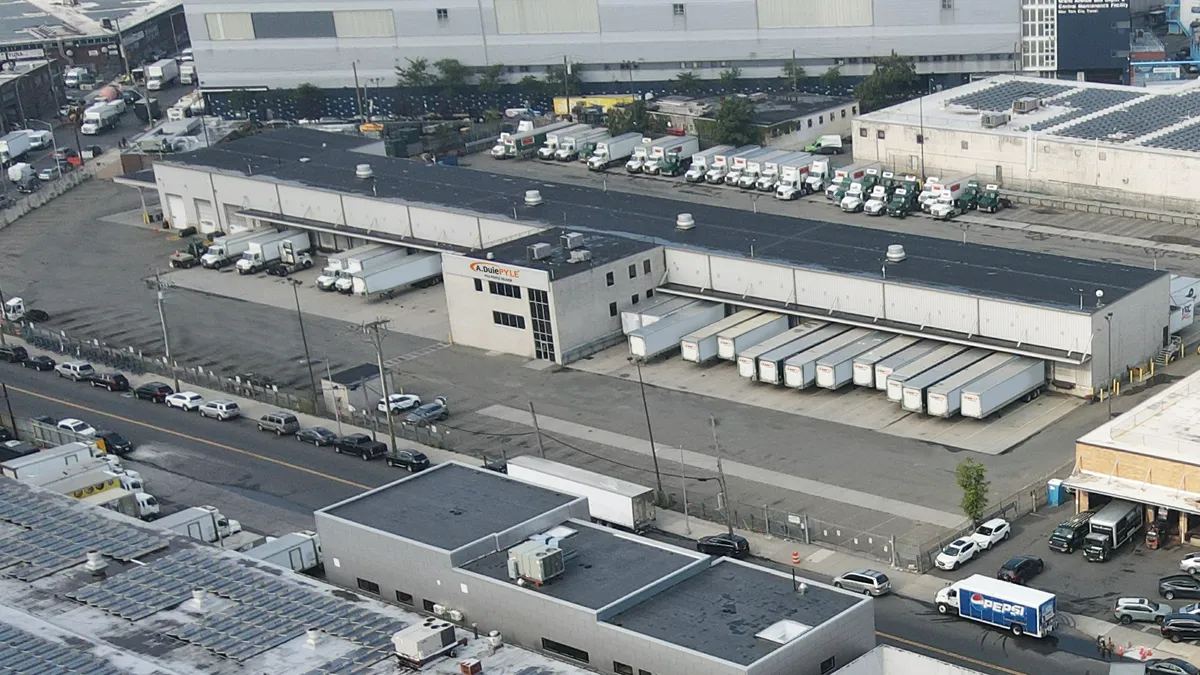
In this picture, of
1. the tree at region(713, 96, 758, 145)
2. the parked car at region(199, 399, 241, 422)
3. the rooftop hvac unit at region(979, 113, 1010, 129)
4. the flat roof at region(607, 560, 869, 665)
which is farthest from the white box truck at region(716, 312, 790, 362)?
the tree at region(713, 96, 758, 145)

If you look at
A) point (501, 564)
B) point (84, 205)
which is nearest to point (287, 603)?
point (501, 564)

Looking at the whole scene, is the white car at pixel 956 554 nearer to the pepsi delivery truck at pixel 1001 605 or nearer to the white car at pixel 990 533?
the white car at pixel 990 533

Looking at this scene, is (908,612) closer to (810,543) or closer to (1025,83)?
(810,543)

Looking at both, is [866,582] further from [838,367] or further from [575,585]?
[838,367]

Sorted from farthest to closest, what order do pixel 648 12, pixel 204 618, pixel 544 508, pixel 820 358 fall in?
pixel 648 12
pixel 820 358
pixel 544 508
pixel 204 618

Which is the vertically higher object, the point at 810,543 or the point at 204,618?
the point at 204,618

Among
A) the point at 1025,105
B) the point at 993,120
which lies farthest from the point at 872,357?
the point at 1025,105
